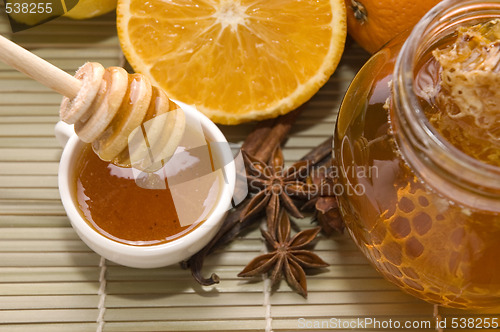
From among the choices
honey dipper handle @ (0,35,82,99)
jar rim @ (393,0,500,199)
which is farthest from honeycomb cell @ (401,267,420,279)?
honey dipper handle @ (0,35,82,99)

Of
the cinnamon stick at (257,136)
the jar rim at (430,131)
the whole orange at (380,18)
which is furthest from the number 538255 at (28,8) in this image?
the jar rim at (430,131)

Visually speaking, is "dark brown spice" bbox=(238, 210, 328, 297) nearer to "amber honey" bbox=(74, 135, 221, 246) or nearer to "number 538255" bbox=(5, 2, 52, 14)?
"amber honey" bbox=(74, 135, 221, 246)

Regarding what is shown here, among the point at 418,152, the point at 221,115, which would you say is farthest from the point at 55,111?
→ the point at 418,152

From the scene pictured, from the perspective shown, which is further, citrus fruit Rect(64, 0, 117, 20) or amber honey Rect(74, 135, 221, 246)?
citrus fruit Rect(64, 0, 117, 20)

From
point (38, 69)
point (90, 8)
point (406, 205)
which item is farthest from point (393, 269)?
point (90, 8)

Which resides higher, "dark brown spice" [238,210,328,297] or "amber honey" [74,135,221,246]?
"amber honey" [74,135,221,246]

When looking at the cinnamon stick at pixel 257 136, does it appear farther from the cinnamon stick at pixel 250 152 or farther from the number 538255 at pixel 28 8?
the number 538255 at pixel 28 8

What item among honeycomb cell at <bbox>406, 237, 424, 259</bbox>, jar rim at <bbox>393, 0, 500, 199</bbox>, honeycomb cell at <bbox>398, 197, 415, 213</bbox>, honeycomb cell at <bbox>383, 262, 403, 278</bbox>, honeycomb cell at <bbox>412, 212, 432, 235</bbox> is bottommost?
honeycomb cell at <bbox>383, 262, 403, 278</bbox>
